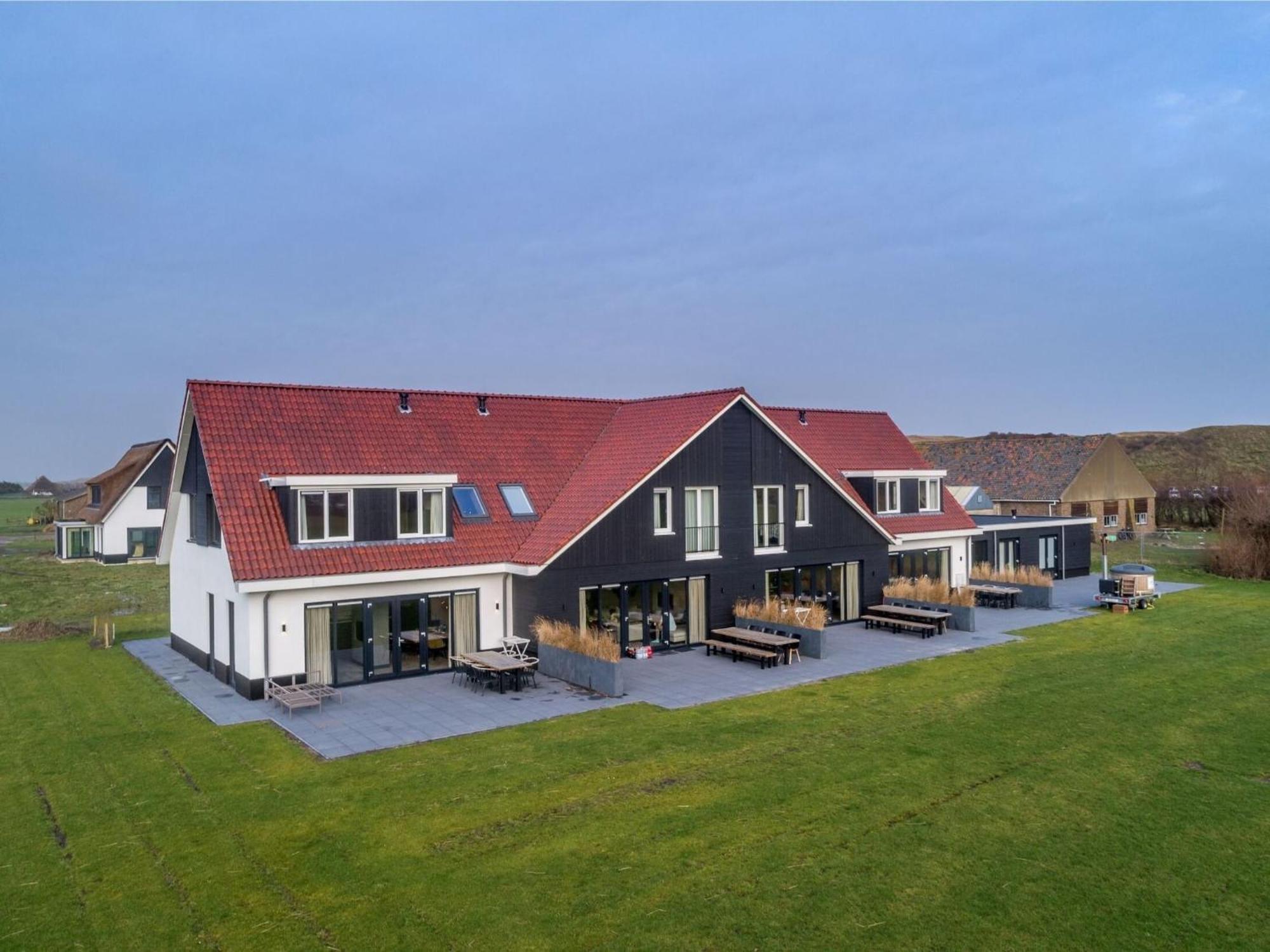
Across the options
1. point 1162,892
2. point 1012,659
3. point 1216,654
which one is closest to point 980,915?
point 1162,892

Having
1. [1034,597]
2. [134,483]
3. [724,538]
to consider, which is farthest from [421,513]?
[134,483]

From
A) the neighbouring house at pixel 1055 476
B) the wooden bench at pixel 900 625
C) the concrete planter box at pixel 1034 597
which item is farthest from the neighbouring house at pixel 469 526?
the neighbouring house at pixel 1055 476

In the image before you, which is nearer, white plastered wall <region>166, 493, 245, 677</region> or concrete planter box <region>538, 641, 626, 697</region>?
concrete planter box <region>538, 641, 626, 697</region>

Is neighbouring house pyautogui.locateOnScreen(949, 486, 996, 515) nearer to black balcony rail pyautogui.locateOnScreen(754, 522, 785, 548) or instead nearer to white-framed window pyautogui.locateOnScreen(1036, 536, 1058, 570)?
white-framed window pyautogui.locateOnScreen(1036, 536, 1058, 570)

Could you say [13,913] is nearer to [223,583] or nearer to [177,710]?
[177,710]

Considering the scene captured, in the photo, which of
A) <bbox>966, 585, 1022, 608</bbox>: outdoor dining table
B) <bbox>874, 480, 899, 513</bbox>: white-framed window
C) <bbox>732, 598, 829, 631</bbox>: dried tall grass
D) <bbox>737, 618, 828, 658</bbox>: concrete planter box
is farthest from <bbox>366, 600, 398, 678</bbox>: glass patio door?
<bbox>966, 585, 1022, 608</bbox>: outdoor dining table

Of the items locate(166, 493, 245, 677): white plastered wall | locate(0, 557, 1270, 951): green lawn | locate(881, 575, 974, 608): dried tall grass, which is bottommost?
locate(0, 557, 1270, 951): green lawn

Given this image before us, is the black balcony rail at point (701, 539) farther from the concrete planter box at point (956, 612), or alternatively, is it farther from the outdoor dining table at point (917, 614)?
the concrete planter box at point (956, 612)
